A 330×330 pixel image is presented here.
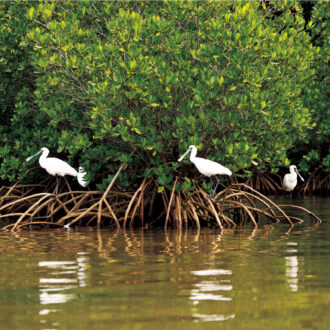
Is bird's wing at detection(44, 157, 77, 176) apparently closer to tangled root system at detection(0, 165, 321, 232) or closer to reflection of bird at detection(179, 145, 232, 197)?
tangled root system at detection(0, 165, 321, 232)

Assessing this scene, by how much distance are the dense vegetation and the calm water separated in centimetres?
208

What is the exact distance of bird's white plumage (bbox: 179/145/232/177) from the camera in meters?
12.2

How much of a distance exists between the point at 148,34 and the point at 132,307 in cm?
729

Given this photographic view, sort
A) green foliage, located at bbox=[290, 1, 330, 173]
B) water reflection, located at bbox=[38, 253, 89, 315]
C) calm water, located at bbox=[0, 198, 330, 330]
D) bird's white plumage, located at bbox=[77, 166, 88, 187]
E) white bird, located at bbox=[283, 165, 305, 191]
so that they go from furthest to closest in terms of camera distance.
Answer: green foliage, located at bbox=[290, 1, 330, 173] < white bird, located at bbox=[283, 165, 305, 191] < bird's white plumage, located at bbox=[77, 166, 88, 187] < water reflection, located at bbox=[38, 253, 89, 315] < calm water, located at bbox=[0, 198, 330, 330]

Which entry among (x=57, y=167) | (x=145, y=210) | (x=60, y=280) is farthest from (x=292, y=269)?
(x=57, y=167)

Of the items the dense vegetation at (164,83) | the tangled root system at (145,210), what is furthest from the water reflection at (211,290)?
the dense vegetation at (164,83)

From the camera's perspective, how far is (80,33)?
513 inches

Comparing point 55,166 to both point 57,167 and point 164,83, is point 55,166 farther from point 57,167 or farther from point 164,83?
point 164,83

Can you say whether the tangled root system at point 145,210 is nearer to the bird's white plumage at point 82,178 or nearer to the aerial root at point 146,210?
the aerial root at point 146,210

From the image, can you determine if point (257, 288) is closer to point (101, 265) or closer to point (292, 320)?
point (292, 320)

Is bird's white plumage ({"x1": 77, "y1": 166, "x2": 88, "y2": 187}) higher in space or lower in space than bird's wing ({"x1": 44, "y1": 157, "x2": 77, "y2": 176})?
lower

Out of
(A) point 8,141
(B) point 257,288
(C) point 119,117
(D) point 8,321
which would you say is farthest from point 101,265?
(A) point 8,141

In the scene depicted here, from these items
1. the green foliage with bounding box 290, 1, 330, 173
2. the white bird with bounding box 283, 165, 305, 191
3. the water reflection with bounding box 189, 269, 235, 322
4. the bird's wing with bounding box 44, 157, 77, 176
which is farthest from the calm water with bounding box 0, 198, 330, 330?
the green foliage with bounding box 290, 1, 330, 173

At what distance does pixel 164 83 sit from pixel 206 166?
1.43 meters
